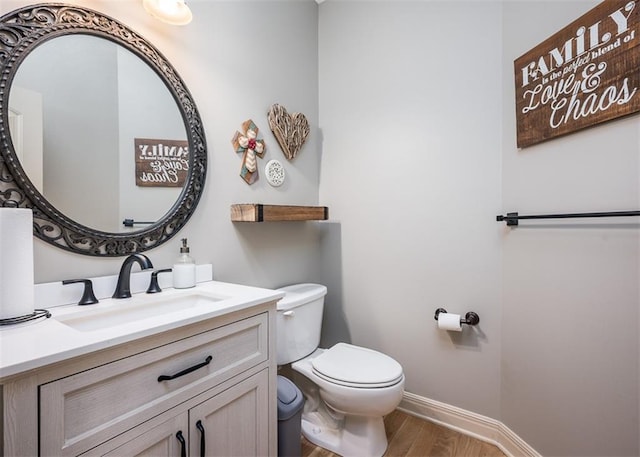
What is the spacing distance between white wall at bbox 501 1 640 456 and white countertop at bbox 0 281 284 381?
114cm

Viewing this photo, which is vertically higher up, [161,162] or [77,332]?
[161,162]

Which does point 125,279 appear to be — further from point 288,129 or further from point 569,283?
point 569,283

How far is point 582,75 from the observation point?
1.15 m

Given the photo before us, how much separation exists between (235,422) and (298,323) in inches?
25.1

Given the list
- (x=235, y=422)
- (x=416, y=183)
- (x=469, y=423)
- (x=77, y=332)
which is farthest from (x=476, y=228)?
(x=77, y=332)

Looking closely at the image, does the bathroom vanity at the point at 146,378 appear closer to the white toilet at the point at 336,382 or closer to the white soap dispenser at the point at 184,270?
the white soap dispenser at the point at 184,270

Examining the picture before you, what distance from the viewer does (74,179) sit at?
44.0 inches

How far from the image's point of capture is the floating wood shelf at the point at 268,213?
1.55m

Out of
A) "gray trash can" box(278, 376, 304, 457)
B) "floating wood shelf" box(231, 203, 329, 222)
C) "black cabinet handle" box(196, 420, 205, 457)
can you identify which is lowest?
"gray trash can" box(278, 376, 304, 457)

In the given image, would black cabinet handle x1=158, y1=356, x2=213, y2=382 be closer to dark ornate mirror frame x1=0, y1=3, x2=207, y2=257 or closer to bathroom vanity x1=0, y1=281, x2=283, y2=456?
bathroom vanity x1=0, y1=281, x2=283, y2=456

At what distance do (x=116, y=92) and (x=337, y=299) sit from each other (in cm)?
166

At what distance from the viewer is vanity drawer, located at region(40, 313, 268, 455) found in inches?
26.3

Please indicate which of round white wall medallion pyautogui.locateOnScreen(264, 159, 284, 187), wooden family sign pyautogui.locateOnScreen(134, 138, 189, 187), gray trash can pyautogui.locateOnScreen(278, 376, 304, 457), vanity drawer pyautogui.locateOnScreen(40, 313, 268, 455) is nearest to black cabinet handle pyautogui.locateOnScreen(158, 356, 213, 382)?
vanity drawer pyautogui.locateOnScreen(40, 313, 268, 455)

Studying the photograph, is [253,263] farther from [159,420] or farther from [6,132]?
[6,132]
